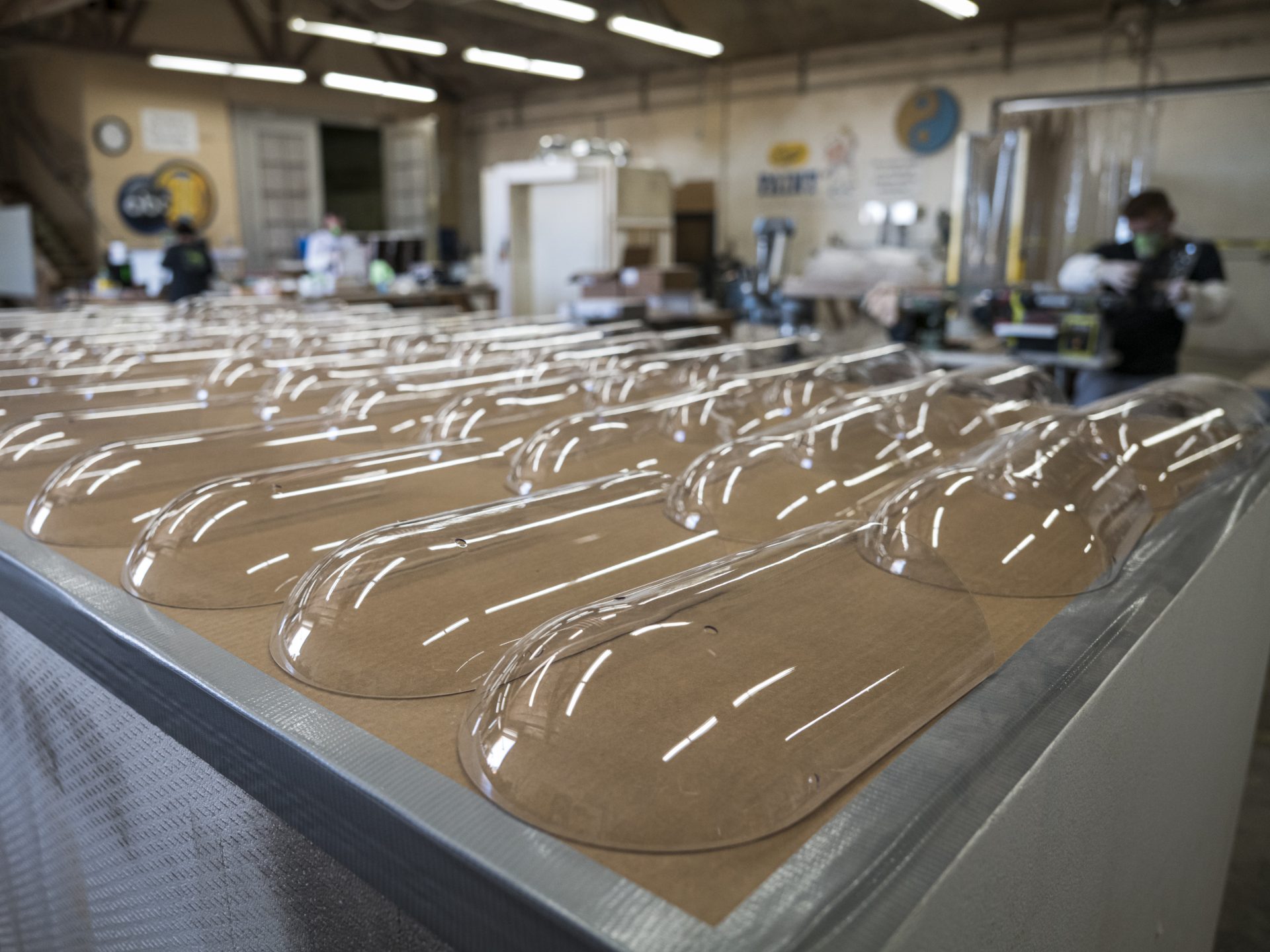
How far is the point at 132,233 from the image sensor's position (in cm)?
949

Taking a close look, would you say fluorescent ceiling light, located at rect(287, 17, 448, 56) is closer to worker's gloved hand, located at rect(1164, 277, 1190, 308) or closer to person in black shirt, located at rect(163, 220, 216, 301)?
person in black shirt, located at rect(163, 220, 216, 301)

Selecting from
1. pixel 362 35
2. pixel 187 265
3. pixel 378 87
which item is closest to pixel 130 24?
pixel 362 35

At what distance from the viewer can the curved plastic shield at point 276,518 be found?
2.31ft

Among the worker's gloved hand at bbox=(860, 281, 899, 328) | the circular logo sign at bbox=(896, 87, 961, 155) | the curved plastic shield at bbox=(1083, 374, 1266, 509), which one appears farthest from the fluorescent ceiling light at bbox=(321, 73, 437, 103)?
the curved plastic shield at bbox=(1083, 374, 1266, 509)

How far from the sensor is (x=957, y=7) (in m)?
6.97

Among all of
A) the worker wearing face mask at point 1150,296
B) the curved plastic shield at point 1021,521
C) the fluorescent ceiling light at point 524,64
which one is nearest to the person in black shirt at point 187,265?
the fluorescent ceiling light at point 524,64

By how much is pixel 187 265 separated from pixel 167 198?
15.1ft

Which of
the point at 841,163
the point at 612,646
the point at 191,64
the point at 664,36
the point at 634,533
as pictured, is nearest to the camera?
the point at 612,646

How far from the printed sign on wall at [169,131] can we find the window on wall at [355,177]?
4.32 m

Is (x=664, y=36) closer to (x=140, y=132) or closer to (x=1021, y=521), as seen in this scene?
(x=140, y=132)

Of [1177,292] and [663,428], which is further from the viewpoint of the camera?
[1177,292]

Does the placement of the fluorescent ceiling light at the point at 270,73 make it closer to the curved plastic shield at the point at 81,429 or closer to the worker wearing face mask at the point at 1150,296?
the worker wearing face mask at the point at 1150,296

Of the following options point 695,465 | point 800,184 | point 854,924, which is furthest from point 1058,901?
point 800,184

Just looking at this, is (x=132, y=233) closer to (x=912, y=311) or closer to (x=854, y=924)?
(x=912, y=311)
